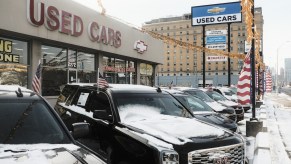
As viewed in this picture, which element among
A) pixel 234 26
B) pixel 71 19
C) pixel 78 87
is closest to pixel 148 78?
pixel 71 19

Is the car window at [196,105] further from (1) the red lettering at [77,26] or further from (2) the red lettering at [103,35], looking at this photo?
(2) the red lettering at [103,35]

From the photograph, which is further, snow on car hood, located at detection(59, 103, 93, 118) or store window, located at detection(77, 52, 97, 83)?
store window, located at detection(77, 52, 97, 83)

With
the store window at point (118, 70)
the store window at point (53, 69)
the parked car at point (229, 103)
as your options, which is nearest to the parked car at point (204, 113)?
the parked car at point (229, 103)

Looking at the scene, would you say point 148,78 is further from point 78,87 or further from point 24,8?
point 78,87

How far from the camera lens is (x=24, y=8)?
41.3 feet

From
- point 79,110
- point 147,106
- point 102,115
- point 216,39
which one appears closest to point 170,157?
point 102,115

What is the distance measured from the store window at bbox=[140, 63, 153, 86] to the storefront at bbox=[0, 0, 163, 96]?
3.12 meters

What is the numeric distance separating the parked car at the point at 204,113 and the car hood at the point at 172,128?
8.47 feet

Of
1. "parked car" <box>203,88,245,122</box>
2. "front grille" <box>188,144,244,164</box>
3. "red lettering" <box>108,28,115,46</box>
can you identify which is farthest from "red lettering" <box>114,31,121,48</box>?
"front grille" <box>188,144,244,164</box>

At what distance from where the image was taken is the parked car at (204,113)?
324 inches

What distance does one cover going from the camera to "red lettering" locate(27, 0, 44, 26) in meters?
12.8

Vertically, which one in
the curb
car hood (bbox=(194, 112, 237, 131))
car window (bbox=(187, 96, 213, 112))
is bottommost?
the curb

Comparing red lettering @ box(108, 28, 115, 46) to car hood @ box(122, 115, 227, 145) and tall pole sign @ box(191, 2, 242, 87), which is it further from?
car hood @ box(122, 115, 227, 145)

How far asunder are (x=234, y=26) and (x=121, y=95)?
384ft
